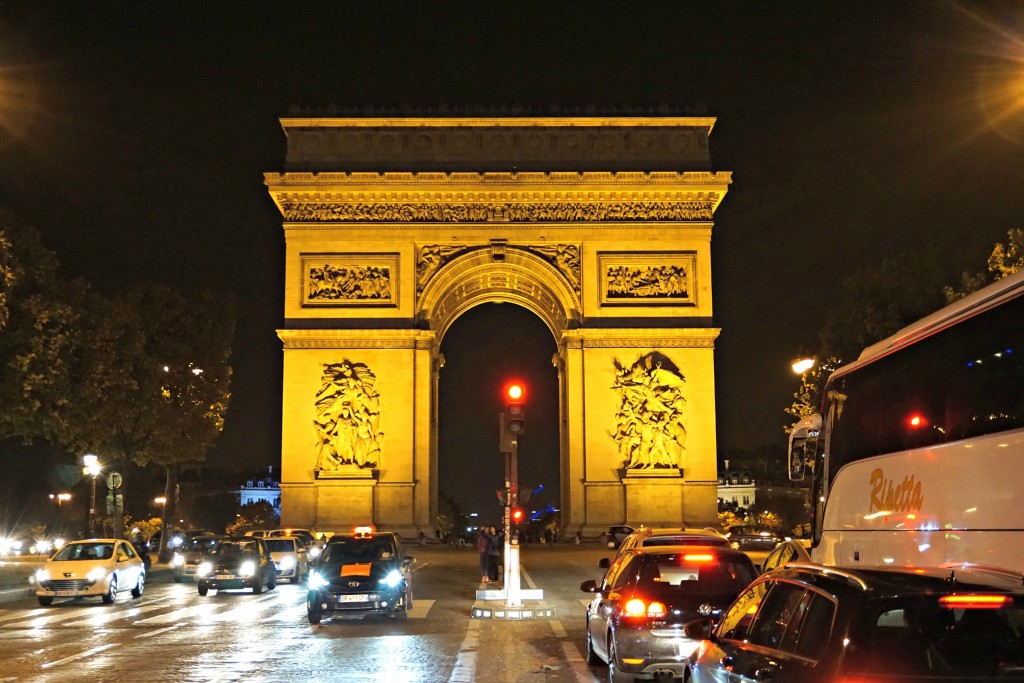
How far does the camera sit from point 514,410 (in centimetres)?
2072

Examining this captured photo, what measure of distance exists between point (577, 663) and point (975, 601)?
28.9 feet

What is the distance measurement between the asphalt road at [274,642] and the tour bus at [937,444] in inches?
138

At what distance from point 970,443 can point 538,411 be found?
182 feet

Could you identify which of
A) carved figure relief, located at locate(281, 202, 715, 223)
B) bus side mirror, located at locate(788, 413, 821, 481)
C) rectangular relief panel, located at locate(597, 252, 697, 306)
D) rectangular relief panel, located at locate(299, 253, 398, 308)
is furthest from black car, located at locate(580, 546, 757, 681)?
carved figure relief, located at locate(281, 202, 715, 223)

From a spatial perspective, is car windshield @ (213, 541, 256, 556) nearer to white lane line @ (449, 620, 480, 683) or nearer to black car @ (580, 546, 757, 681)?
white lane line @ (449, 620, 480, 683)

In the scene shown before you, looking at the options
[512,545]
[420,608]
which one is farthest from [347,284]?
[512,545]

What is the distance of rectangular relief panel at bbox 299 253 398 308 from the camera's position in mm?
45219

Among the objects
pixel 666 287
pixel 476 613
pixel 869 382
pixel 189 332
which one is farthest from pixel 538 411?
pixel 869 382

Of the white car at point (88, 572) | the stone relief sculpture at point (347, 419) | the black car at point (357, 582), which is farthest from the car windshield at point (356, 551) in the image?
the stone relief sculpture at point (347, 419)

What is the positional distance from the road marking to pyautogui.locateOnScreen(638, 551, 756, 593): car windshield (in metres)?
9.57

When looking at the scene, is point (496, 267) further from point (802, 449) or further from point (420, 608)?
point (802, 449)

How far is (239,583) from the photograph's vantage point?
26.8 m

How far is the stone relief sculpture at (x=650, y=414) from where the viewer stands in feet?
144

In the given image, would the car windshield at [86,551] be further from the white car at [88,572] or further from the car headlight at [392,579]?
the car headlight at [392,579]
